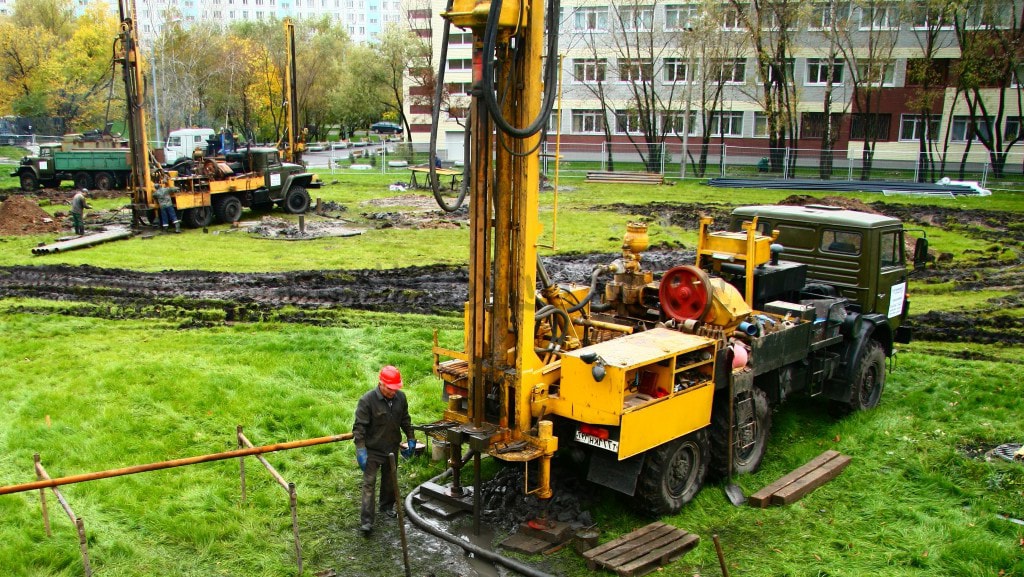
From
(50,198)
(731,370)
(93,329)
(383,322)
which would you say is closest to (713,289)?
(731,370)

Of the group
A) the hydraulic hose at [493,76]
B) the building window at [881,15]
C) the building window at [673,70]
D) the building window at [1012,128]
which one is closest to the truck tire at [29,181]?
the hydraulic hose at [493,76]

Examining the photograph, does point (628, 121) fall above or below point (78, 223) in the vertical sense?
Result: above

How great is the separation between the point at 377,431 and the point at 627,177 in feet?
99.8

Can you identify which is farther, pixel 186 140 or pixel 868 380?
pixel 186 140

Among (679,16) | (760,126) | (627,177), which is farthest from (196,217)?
(760,126)

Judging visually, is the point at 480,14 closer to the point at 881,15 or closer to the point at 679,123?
the point at 881,15

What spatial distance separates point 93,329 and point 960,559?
12.2m

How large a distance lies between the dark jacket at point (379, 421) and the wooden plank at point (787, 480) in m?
3.35

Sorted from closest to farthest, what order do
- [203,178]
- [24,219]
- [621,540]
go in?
[621,540]
[24,219]
[203,178]

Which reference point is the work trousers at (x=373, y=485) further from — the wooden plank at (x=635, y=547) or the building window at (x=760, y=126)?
the building window at (x=760, y=126)

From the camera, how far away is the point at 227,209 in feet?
81.9

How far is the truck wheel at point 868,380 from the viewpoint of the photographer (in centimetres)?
1009

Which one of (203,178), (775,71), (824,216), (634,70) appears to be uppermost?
(634,70)

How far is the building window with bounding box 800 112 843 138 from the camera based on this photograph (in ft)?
145
